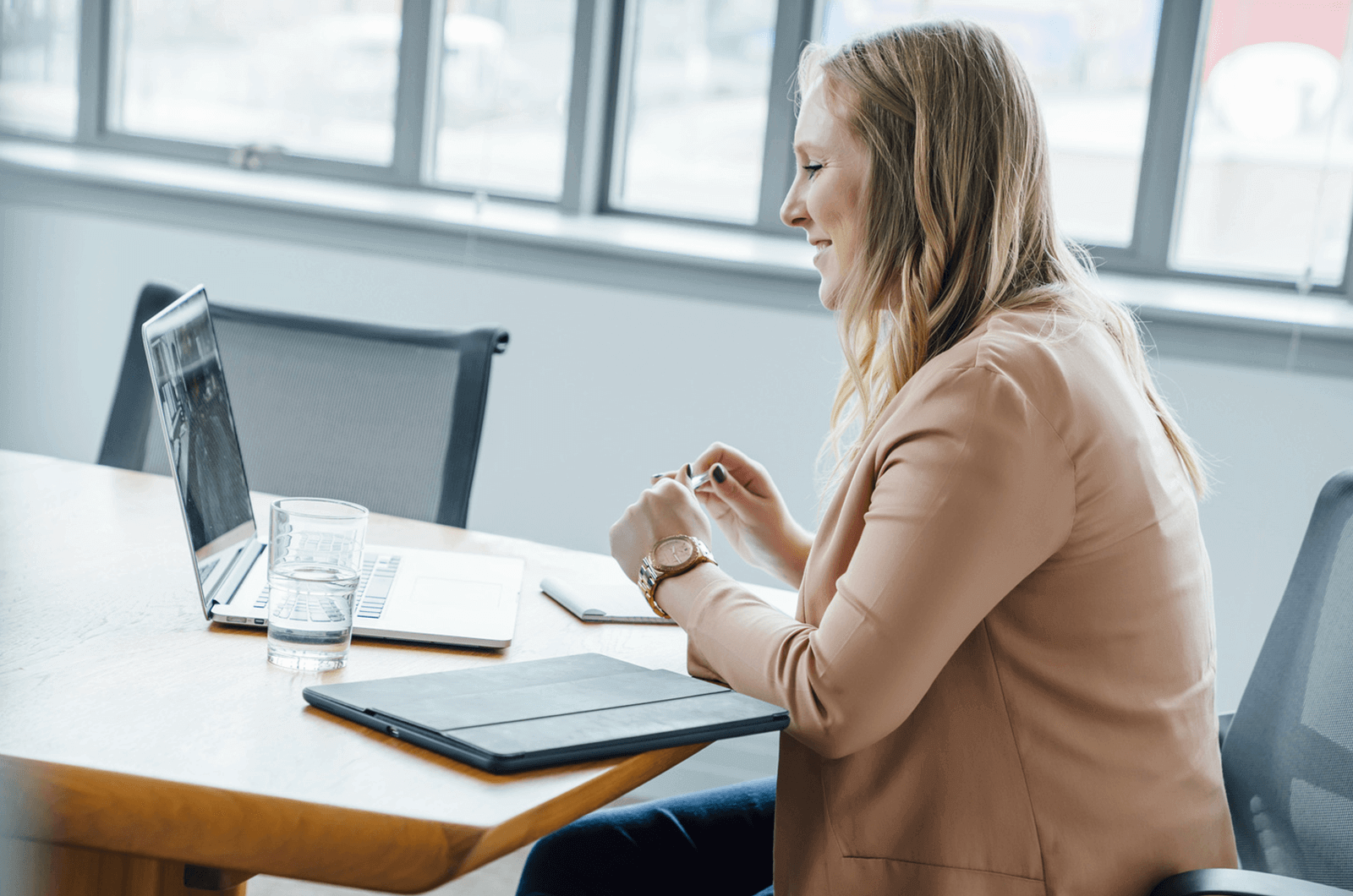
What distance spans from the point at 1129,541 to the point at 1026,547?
0.10m

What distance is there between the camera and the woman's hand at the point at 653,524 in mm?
1054

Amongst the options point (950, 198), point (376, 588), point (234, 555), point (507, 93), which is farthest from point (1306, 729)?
point (507, 93)

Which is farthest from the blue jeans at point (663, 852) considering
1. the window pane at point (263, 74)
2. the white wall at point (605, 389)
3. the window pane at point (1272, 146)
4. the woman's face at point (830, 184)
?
the window pane at point (263, 74)

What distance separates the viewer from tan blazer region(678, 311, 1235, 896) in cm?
85

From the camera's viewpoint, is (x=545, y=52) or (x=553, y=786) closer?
(x=553, y=786)

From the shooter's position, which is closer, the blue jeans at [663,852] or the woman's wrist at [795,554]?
the blue jeans at [663,852]

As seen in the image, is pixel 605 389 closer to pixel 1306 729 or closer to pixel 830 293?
pixel 830 293

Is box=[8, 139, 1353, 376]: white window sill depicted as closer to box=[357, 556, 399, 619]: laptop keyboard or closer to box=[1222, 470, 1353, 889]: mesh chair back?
box=[1222, 470, 1353, 889]: mesh chair back

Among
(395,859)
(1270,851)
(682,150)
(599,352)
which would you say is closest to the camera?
(395,859)

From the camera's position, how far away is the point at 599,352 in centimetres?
253

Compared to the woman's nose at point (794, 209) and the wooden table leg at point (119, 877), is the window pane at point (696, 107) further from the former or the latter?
the wooden table leg at point (119, 877)

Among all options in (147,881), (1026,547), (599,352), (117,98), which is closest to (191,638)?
(147,881)

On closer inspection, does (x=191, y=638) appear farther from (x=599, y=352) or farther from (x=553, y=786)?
(x=599, y=352)

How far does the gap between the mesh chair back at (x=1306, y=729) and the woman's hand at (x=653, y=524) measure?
0.57 meters
